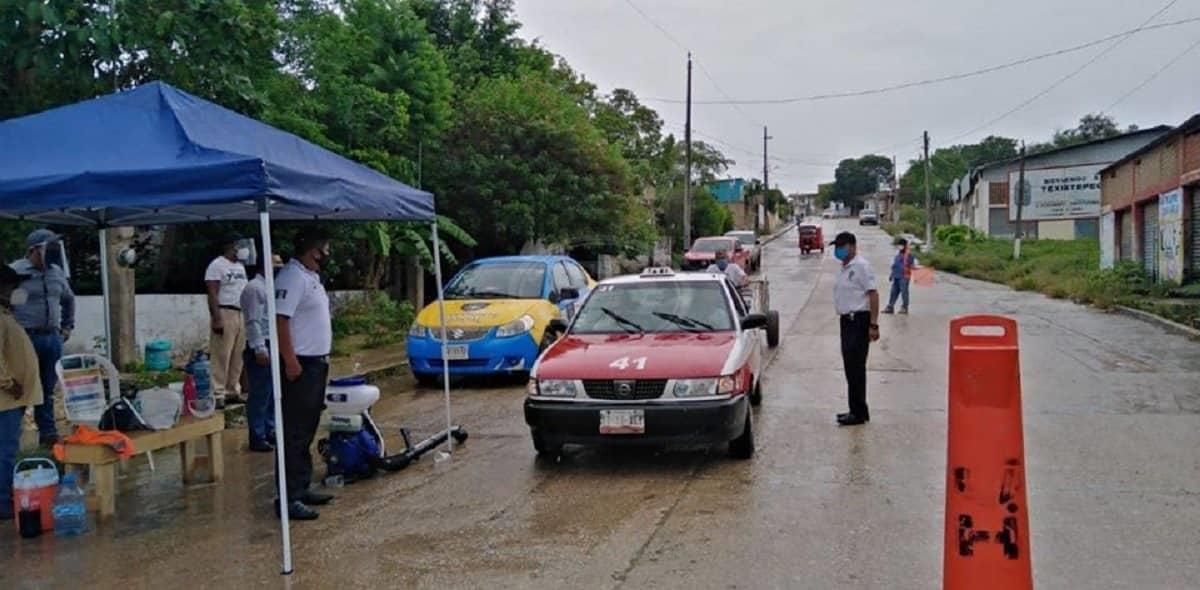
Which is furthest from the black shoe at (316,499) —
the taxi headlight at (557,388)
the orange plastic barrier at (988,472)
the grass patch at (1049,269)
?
Result: the grass patch at (1049,269)

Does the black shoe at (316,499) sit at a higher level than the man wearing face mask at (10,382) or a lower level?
lower

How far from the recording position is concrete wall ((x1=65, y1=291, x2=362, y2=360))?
1279 cm

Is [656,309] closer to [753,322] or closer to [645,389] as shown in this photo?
[753,322]

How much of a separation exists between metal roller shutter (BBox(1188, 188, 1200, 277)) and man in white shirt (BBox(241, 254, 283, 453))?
2155 centimetres

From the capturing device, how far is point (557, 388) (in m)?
7.48

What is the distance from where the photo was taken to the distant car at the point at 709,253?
34.1 m

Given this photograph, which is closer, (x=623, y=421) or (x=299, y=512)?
(x=299, y=512)

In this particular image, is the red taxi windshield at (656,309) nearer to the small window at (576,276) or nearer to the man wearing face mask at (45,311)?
the man wearing face mask at (45,311)

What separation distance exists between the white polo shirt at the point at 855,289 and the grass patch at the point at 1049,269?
15706mm

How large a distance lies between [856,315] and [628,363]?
2.58 metres

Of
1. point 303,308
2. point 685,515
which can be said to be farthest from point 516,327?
point 685,515

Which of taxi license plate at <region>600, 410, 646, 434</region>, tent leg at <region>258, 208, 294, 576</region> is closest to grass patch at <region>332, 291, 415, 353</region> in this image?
taxi license plate at <region>600, 410, 646, 434</region>

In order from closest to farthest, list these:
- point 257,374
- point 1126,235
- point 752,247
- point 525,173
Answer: point 257,374, point 525,173, point 1126,235, point 752,247

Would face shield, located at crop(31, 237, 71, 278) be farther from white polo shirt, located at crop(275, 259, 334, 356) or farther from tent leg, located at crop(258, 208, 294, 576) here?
tent leg, located at crop(258, 208, 294, 576)
